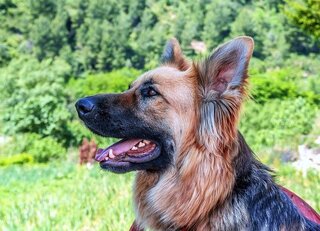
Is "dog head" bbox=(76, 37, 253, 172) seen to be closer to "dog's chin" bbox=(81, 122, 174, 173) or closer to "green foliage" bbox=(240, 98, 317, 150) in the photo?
"dog's chin" bbox=(81, 122, 174, 173)

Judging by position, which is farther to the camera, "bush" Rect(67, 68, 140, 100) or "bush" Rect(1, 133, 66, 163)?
"bush" Rect(67, 68, 140, 100)

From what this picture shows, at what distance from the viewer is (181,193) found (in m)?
Answer: 3.32

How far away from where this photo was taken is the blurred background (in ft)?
23.7

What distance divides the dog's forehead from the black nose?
351 millimetres

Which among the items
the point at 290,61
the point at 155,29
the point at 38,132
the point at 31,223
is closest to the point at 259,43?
the point at 290,61

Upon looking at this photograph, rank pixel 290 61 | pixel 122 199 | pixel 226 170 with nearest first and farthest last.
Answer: pixel 226 170 → pixel 122 199 → pixel 290 61

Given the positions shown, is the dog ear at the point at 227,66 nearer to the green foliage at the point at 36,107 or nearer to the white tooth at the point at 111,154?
the white tooth at the point at 111,154

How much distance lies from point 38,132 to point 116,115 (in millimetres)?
43750

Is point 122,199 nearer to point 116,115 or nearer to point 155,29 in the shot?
point 116,115

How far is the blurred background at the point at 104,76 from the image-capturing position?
23.7 feet

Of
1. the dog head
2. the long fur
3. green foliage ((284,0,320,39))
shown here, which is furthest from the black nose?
green foliage ((284,0,320,39))

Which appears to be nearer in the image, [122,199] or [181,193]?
[181,193]

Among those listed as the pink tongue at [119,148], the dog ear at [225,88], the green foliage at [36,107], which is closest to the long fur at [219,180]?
the dog ear at [225,88]

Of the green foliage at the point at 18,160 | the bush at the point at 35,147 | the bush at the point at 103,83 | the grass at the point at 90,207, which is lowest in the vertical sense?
the bush at the point at 103,83
